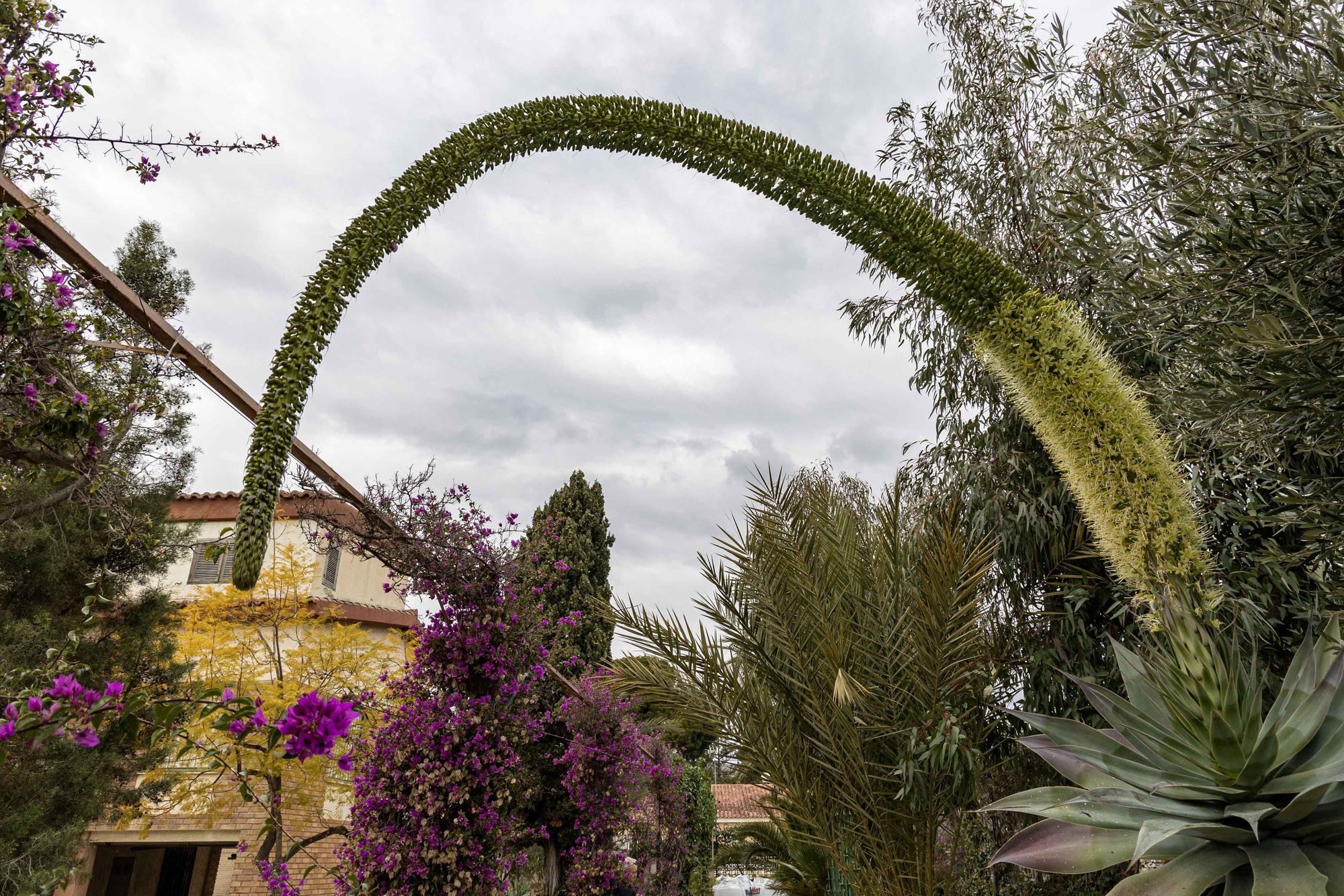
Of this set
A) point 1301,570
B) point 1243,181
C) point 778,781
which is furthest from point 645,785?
point 1243,181

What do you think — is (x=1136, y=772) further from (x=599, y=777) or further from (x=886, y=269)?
(x=599, y=777)

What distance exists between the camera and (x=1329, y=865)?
1.88 m

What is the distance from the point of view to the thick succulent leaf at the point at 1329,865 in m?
1.82

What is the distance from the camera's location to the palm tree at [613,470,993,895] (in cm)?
452

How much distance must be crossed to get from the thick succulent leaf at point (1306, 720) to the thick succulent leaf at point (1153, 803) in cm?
24

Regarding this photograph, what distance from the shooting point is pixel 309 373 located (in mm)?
1535

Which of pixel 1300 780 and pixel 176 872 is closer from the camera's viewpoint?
pixel 1300 780

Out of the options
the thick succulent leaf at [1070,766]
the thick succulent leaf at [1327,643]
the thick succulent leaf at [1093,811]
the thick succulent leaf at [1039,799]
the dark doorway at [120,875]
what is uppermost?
the thick succulent leaf at [1327,643]

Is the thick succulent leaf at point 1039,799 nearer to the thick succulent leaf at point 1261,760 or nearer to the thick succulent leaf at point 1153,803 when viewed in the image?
the thick succulent leaf at point 1153,803

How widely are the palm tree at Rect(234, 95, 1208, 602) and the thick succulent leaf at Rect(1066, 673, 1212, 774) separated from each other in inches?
21.0

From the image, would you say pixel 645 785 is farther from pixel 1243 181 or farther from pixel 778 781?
pixel 1243 181

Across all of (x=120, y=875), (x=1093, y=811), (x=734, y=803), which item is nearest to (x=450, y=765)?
(x=1093, y=811)

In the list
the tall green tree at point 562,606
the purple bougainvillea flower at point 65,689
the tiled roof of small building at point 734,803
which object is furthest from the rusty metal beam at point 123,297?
the tiled roof of small building at point 734,803

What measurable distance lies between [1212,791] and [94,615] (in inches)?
228
